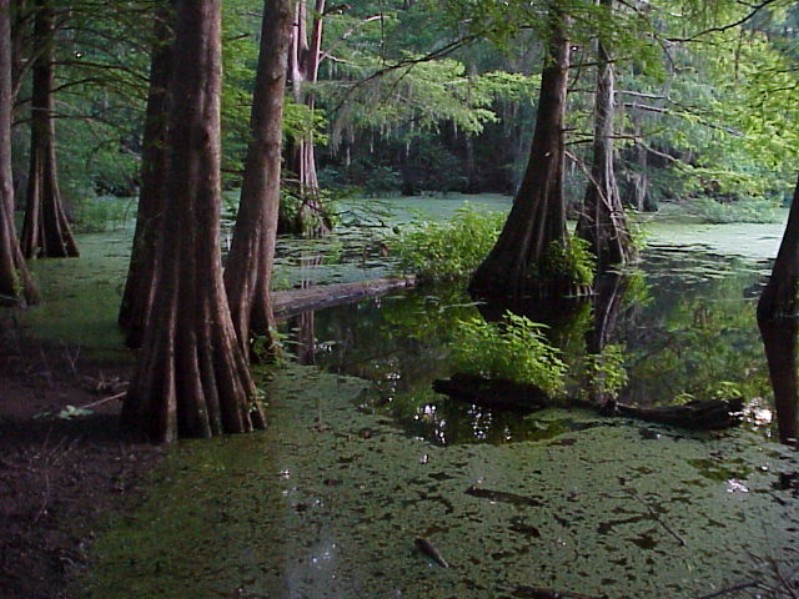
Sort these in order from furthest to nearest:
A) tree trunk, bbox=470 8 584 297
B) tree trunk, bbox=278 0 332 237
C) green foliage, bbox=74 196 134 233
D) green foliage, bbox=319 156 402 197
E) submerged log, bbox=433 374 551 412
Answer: green foliage, bbox=319 156 402 197 → green foliage, bbox=74 196 134 233 → tree trunk, bbox=278 0 332 237 → tree trunk, bbox=470 8 584 297 → submerged log, bbox=433 374 551 412

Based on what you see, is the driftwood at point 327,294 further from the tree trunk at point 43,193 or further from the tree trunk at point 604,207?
the tree trunk at point 43,193

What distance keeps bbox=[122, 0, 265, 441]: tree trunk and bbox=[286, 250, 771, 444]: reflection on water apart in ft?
4.12

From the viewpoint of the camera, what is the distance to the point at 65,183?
17578mm

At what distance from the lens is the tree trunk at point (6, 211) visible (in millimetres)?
8641

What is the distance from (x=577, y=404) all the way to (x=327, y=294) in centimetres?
497

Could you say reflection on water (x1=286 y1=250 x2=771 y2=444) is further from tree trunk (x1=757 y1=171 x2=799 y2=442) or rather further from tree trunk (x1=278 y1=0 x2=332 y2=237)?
tree trunk (x1=278 y1=0 x2=332 y2=237)

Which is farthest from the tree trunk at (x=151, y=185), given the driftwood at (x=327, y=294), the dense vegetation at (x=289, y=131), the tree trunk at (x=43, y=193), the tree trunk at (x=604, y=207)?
the tree trunk at (x=604, y=207)

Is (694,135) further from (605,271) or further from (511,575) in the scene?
(511,575)

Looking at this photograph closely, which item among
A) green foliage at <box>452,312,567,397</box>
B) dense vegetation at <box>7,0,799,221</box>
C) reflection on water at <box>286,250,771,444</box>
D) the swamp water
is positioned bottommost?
reflection on water at <box>286,250,771,444</box>

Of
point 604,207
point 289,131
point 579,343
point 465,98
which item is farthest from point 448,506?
point 465,98

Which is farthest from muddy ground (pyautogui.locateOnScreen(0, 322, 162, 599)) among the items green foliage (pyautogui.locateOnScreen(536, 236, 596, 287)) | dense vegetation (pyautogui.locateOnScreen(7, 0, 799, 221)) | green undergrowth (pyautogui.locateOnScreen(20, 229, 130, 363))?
green foliage (pyautogui.locateOnScreen(536, 236, 596, 287))

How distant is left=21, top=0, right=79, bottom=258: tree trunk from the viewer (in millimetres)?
12695

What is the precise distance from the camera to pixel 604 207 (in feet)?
45.4

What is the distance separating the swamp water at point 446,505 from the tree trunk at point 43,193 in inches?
309
